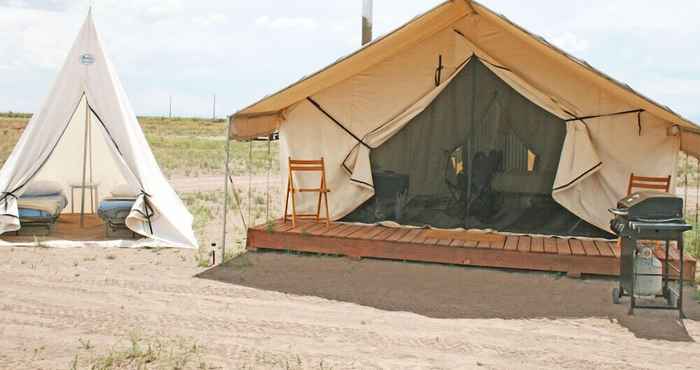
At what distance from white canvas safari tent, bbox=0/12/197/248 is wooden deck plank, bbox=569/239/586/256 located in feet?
10.8

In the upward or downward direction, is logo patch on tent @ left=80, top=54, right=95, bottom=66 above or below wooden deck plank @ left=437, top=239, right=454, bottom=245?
above

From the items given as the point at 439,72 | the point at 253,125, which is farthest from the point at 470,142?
the point at 253,125

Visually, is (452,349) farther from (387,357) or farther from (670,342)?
(670,342)

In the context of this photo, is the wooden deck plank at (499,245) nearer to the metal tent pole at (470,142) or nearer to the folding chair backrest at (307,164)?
the metal tent pole at (470,142)

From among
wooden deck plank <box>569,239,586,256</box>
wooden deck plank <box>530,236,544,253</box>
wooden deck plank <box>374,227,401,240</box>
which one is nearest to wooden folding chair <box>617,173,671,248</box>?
wooden deck plank <box>569,239,586,256</box>

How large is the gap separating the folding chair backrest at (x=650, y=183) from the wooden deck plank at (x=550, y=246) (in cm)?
78

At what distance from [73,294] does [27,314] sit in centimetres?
51

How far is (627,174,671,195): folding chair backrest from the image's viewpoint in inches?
242

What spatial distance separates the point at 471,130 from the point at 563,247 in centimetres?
140

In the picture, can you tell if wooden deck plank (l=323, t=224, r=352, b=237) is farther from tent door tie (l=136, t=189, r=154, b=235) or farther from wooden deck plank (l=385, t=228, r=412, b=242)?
tent door tie (l=136, t=189, r=154, b=235)

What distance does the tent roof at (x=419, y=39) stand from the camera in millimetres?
5617

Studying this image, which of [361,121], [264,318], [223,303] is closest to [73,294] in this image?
[223,303]

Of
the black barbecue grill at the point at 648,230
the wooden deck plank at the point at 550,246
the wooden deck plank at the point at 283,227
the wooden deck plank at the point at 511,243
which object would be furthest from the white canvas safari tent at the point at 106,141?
the black barbecue grill at the point at 648,230

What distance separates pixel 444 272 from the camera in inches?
229
